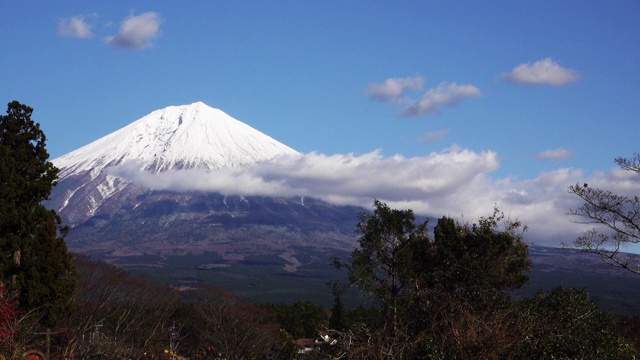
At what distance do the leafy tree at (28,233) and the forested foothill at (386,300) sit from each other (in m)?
0.04

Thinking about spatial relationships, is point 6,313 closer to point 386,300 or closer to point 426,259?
point 386,300

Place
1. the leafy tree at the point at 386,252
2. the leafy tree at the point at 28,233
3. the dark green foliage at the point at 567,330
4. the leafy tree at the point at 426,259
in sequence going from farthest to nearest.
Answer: the leafy tree at the point at 386,252, the leafy tree at the point at 28,233, the leafy tree at the point at 426,259, the dark green foliage at the point at 567,330

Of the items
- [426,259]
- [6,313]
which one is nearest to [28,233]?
[6,313]

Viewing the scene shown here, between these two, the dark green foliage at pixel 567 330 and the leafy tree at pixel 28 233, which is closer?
the dark green foliage at pixel 567 330

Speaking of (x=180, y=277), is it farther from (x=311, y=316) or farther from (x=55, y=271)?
(x=55, y=271)

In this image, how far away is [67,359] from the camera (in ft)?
56.1

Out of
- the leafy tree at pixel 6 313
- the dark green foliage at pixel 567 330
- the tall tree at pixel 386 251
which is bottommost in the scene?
the leafy tree at pixel 6 313

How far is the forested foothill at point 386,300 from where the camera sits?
506 inches

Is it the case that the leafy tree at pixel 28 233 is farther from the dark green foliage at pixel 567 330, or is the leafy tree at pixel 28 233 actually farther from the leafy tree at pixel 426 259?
the dark green foliage at pixel 567 330

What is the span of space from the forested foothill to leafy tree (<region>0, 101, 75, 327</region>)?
0.04 meters

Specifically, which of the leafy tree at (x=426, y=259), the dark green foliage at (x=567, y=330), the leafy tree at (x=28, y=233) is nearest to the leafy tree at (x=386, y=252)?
the leafy tree at (x=426, y=259)

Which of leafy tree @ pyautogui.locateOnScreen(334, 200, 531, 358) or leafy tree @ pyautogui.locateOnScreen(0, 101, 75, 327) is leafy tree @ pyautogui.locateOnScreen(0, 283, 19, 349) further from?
leafy tree @ pyautogui.locateOnScreen(334, 200, 531, 358)

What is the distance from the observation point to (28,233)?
23.8 m

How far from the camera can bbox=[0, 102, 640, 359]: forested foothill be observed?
42.1 ft
